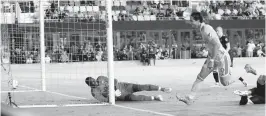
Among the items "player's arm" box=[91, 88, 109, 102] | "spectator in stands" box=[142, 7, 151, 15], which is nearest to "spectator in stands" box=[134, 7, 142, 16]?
"spectator in stands" box=[142, 7, 151, 15]

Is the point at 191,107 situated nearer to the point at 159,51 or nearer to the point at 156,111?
the point at 156,111

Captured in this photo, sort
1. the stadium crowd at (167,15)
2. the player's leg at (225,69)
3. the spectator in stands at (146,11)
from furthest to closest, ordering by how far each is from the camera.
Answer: the spectator in stands at (146,11)
the stadium crowd at (167,15)
the player's leg at (225,69)

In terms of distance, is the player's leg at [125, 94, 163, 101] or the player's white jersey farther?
the player's leg at [125, 94, 163, 101]

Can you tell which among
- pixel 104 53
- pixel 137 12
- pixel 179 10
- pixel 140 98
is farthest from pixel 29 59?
pixel 140 98

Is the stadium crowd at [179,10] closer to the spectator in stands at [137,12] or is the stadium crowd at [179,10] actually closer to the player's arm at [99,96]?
the spectator in stands at [137,12]

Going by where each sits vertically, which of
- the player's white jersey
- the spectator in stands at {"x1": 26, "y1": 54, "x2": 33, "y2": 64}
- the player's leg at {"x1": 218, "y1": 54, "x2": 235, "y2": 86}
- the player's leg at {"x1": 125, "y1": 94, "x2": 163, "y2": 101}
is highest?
the player's white jersey

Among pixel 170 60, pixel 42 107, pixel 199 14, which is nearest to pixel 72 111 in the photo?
pixel 42 107

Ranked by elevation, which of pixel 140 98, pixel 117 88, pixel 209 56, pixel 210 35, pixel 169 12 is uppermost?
pixel 169 12

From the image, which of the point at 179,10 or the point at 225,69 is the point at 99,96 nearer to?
the point at 225,69

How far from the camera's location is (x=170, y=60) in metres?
42.8

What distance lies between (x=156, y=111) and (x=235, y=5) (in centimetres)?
4140

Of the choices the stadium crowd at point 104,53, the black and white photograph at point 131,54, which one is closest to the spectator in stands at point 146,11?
the black and white photograph at point 131,54

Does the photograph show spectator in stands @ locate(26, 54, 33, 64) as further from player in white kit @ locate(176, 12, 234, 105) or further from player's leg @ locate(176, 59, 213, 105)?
player's leg @ locate(176, 59, 213, 105)

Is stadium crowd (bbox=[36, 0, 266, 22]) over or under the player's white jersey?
over
